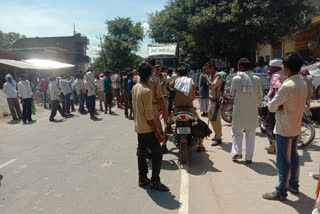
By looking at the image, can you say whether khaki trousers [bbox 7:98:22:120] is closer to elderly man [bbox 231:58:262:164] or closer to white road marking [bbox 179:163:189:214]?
white road marking [bbox 179:163:189:214]

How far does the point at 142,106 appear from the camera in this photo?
3779mm

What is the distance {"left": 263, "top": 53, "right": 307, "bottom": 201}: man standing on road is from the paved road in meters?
0.38

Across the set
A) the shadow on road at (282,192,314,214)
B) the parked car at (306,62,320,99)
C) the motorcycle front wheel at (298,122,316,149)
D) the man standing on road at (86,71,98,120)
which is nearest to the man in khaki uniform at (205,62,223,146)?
the motorcycle front wheel at (298,122,316,149)

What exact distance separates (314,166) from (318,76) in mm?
9139

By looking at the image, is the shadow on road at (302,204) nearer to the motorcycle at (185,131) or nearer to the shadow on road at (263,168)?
the shadow on road at (263,168)

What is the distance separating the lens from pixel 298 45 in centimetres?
1966

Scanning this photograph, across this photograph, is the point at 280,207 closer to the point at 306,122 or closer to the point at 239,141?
the point at 239,141

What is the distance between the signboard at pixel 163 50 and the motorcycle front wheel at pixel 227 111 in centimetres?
1130

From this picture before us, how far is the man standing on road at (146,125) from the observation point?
3.74m

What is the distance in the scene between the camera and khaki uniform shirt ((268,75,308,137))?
3348 mm

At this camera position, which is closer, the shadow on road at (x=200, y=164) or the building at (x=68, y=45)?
the shadow on road at (x=200, y=164)

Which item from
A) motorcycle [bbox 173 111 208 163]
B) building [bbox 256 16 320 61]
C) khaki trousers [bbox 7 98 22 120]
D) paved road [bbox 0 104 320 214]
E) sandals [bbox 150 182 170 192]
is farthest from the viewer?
building [bbox 256 16 320 61]

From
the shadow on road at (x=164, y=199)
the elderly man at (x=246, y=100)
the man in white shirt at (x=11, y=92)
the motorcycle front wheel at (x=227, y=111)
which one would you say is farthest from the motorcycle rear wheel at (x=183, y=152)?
the man in white shirt at (x=11, y=92)

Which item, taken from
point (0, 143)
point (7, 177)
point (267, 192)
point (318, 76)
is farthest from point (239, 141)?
point (318, 76)
